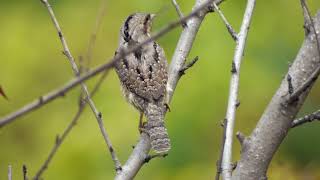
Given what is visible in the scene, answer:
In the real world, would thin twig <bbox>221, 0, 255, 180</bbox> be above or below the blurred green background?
below

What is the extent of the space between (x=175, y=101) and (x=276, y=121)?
13.1 ft

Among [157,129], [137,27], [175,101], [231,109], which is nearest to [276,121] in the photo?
[231,109]

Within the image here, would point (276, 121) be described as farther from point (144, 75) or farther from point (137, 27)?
point (137, 27)

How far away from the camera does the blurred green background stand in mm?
6953

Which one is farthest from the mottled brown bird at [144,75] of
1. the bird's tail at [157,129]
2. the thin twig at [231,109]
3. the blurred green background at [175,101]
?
the blurred green background at [175,101]

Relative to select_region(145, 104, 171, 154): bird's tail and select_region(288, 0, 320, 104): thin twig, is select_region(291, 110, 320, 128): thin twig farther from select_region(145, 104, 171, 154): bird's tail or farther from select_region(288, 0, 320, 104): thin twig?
select_region(145, 104, 171, 154): bird's tail

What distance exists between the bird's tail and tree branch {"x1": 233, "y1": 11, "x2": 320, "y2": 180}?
0.89 meters


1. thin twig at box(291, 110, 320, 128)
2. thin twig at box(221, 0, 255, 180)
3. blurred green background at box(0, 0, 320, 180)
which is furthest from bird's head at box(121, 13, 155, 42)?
blurred green background at box(0, 0, 320, 180)

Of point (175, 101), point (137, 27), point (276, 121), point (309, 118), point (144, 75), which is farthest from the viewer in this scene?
point (175, 101)

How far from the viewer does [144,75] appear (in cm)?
452

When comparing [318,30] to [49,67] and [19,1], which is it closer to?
[49,67]

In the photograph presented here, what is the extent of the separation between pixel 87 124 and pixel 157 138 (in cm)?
331

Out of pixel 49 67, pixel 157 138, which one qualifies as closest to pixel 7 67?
pixel 49 67

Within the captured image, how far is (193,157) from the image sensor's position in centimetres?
700
